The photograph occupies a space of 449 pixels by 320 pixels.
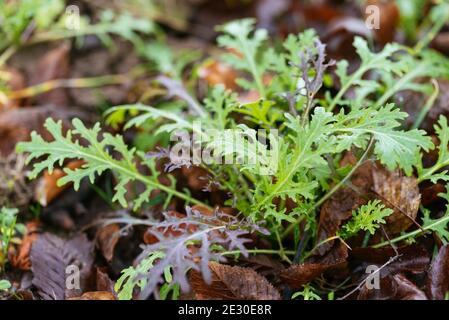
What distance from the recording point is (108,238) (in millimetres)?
1722

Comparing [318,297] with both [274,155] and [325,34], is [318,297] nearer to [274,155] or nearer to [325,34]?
[274,155]

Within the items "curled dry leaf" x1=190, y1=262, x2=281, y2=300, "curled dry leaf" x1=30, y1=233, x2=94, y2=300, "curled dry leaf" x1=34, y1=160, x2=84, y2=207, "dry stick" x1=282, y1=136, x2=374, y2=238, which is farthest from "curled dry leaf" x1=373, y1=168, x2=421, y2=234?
"curled dry leaf" x1=34, y1=160, x2=84, y2=207

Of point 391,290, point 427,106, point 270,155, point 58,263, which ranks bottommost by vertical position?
point 391,290

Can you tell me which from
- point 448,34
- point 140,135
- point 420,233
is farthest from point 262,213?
point 448,34

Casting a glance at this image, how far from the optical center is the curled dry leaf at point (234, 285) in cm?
141

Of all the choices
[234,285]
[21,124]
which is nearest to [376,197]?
[234,285]

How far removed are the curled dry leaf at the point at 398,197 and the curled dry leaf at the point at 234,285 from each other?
0.39 meters

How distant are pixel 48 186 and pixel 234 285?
2.71 feet

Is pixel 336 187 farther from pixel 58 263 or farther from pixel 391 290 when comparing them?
pixel 58 263

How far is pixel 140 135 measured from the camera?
79.4 inches

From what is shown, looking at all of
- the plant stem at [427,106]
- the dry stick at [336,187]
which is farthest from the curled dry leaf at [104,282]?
the plant stem at [427,106]

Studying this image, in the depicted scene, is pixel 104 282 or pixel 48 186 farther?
pixel 48 186

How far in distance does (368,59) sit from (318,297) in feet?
2.70

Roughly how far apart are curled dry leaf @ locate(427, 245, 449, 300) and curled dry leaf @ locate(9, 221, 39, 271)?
1185 millimetres
